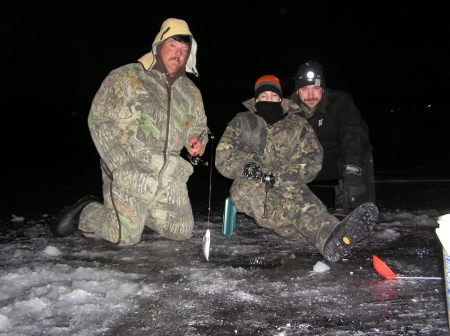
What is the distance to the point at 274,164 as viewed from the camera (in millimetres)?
4035

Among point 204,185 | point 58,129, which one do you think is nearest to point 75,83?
point 58,129

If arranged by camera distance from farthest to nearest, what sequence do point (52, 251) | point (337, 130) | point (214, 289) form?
1. point (337, 130)
2. point (52, 251)
3. point (214, 289)

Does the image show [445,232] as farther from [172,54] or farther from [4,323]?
[172,54]

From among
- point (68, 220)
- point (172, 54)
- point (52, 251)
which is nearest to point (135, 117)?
point (172, 54)

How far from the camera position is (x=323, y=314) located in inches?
81.2

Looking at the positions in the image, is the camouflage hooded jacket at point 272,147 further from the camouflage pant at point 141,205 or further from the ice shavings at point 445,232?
the ice shavings at point 445,232

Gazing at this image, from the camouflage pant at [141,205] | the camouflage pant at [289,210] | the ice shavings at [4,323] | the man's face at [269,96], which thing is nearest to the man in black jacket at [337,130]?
the man's face at [269,96]

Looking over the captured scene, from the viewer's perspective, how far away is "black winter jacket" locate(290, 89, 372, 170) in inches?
168

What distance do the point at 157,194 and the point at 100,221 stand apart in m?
0.54

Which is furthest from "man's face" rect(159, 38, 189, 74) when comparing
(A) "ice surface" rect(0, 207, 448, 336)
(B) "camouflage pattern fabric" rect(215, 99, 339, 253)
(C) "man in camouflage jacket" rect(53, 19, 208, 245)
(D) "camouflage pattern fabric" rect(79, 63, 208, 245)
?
(A) "ice surface" rect(0, 207, 448, 336)

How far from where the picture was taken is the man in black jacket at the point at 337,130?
4090mm

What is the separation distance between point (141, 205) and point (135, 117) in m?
0.77

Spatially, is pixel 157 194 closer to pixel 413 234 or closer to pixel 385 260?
pixel 385 260

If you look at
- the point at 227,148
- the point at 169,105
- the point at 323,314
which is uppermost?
the point at 169,105
